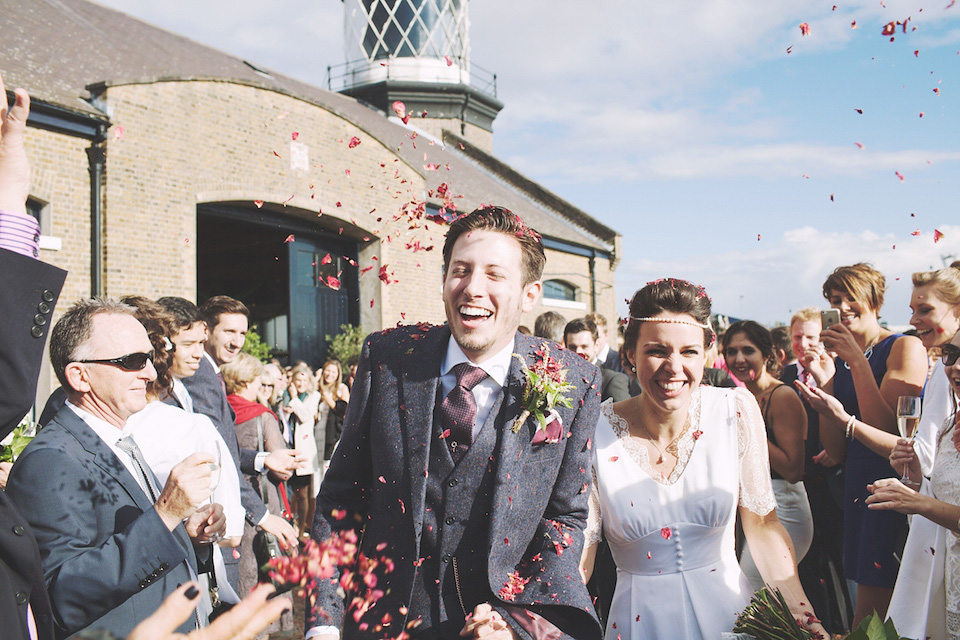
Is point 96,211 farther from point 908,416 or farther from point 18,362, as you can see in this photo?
point 908,416

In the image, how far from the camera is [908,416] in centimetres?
351

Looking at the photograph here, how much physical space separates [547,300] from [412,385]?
21189 mm

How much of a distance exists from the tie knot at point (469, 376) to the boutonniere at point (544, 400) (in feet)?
0.50

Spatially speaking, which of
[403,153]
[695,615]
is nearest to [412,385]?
[695,615]

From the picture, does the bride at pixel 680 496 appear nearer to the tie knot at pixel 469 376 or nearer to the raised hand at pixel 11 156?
the tie knot at pixel 469 376

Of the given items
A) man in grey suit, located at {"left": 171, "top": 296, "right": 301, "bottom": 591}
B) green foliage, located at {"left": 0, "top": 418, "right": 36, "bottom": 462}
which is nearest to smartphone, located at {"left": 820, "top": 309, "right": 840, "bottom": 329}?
man in grey suit, located at {"left": 171, "top": 296, "right": 301, "bottom": 591}

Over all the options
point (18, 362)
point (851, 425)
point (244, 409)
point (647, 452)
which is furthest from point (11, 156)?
point (244, 409)

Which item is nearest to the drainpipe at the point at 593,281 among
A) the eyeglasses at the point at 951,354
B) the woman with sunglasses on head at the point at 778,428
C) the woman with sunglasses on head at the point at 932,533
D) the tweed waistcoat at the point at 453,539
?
the woman with sunglasses on head at the point at 778,428

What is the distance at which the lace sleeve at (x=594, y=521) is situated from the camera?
2.98 m

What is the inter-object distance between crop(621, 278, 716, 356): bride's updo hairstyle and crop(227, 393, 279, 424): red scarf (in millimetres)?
4010

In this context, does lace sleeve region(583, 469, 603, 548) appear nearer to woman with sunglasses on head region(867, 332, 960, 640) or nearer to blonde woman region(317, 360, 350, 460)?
woman with sunglasses on head region(867, 332, 960, 640)

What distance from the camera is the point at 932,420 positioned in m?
4.07

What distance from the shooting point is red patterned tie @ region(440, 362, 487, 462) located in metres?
2.45

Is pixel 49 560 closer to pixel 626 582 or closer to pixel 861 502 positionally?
pixel 626 582
